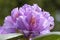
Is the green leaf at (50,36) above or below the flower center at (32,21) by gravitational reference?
below

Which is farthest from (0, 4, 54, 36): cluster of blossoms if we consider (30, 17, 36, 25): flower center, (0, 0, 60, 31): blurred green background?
(0, 0, 60, 31): blurred green background

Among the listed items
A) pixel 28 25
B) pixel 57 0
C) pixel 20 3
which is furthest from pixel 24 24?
pixel 57 0

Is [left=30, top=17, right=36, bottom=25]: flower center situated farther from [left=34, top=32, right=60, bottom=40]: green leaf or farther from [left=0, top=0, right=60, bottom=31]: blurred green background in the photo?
[left=0, top=0, right=60, bottom=31]: blurred green background

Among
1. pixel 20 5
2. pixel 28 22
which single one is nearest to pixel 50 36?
pixel 28 22

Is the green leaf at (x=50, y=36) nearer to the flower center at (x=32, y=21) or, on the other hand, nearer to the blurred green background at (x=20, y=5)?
the flower center at (x=32, y=21)

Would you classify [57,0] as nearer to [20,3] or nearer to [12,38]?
[20,3]

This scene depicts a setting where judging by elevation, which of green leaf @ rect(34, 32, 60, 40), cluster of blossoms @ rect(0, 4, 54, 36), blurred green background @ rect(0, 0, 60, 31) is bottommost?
green leaf @ rect(34, 32, 60, 40)

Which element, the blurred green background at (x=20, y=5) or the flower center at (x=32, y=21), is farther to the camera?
the blurred green background at (x=20, y=5)

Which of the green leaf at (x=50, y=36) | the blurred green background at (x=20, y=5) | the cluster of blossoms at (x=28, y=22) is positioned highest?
the blurred green background at (x=20, y=5)

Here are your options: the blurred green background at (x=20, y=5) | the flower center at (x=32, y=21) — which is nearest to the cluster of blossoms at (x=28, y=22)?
the flower center at (x=32, y=21)
